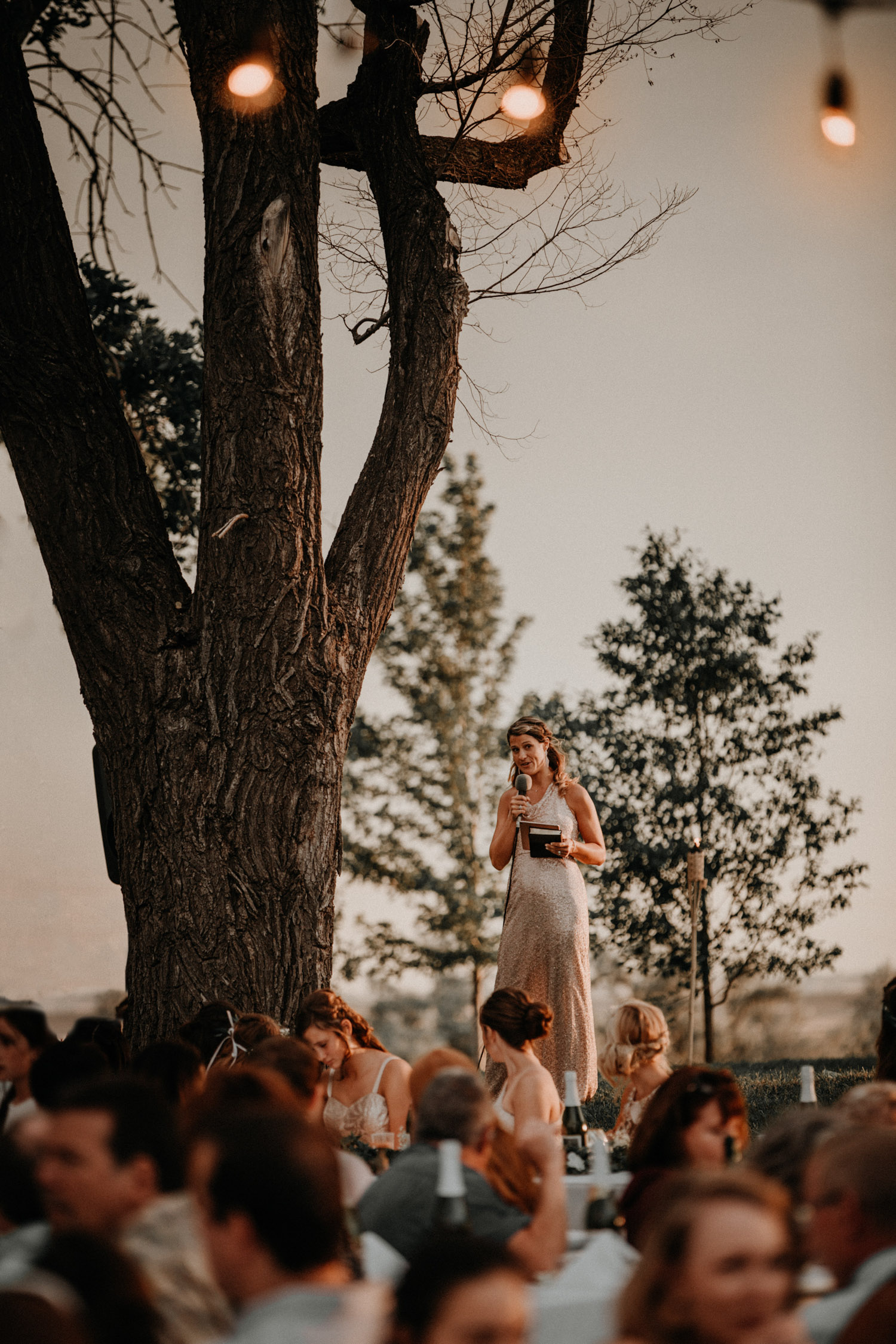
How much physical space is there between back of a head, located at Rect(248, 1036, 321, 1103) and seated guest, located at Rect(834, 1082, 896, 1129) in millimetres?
1544

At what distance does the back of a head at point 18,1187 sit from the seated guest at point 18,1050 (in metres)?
2.18

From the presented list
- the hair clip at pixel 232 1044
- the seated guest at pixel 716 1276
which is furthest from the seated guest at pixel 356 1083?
the seated guest at pixel 716 1276

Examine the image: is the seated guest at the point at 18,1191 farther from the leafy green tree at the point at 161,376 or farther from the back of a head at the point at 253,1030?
the leafy green tree at the point at 161,376

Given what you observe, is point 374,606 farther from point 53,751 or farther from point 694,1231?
point 53,751

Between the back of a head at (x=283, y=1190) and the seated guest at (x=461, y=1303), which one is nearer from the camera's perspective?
the seated guest at (x=461, y=1303)

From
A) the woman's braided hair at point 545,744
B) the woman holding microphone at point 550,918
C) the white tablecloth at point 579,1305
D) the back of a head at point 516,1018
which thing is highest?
the woman's braided hair at point 545,744

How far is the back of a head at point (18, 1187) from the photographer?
2863 mm

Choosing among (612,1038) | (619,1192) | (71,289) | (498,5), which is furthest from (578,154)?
(619,1192)

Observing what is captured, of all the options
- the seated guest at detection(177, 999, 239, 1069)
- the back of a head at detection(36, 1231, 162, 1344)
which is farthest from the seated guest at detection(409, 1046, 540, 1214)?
the seated guest at detection(177, 999, 239, 1069)

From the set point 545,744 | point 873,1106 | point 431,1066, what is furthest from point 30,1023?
point 873,1106

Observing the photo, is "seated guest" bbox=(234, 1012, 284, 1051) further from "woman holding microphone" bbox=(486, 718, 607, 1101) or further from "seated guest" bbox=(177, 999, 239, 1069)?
"woman holding microphone" bbox=(486, 718, 607, 1101)

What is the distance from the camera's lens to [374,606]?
21.2 ft

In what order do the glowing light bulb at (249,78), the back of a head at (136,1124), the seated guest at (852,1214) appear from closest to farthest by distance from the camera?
the seated guest at (852,1214) → the back of a head at (136,1124) → the glowing light bulb at (249,78)

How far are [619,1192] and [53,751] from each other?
11431 mm
